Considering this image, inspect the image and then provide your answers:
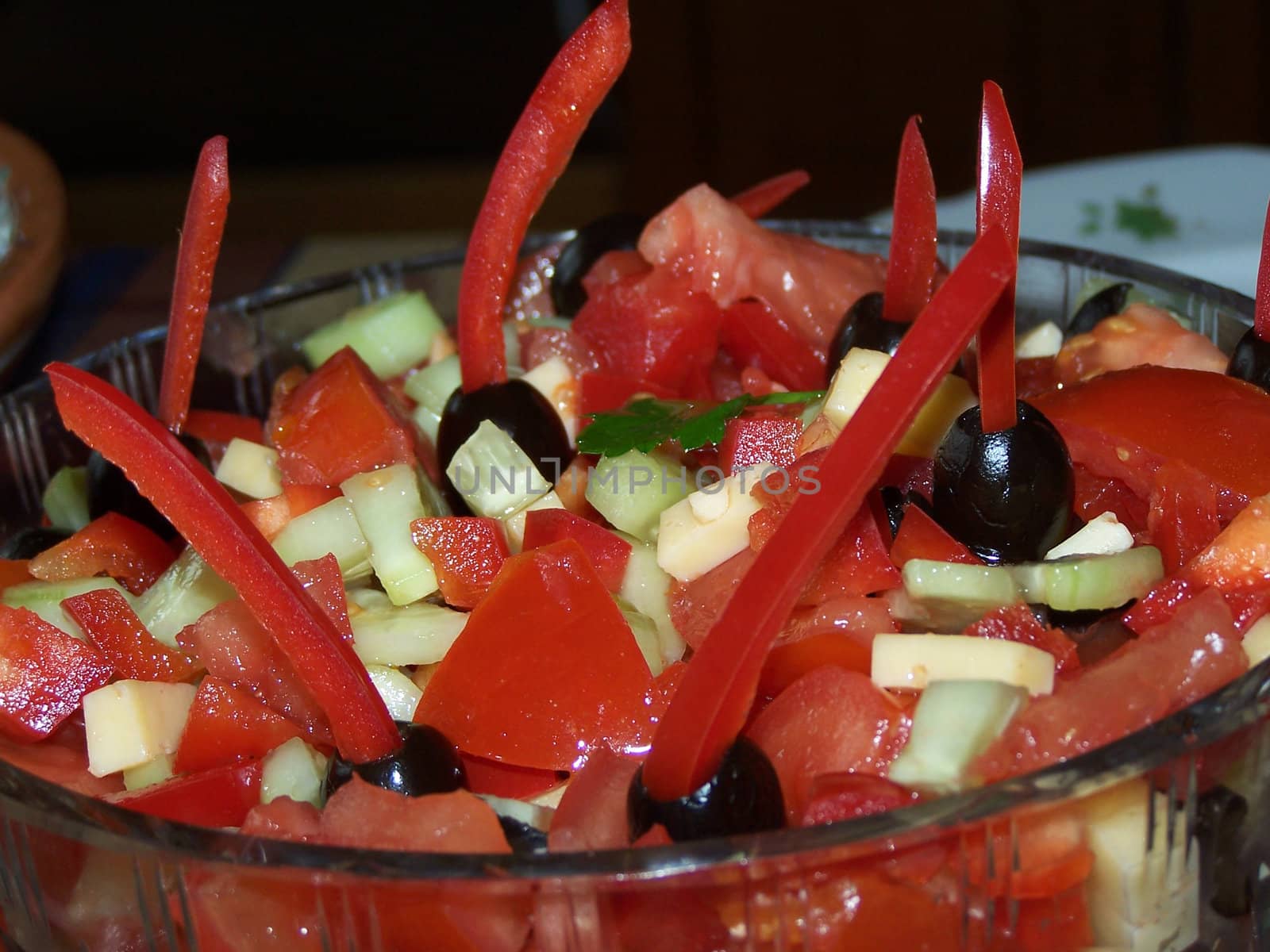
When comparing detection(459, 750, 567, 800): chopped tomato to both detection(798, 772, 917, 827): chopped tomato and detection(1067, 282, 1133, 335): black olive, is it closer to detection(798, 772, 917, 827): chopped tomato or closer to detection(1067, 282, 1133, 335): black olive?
detection(798, 772, 917, 827): chopped tomato

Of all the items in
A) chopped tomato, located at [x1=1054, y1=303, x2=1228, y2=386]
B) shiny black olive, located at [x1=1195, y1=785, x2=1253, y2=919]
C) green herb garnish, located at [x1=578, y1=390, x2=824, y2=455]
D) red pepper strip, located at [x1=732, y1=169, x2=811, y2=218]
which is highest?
red pepper strip, located at [x1=732, y1=169, x2=811, y2=218]

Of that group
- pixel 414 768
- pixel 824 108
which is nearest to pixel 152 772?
pixel 414 768

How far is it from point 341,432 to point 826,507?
72 cm

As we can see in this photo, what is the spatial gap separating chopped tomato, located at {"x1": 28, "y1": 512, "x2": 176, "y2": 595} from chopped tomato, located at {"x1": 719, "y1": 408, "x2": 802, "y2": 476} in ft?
1.96

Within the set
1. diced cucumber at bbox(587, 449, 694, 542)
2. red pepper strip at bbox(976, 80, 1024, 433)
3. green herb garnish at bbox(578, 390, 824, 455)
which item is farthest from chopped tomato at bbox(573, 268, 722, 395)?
red pepper strip at bbox(976, 80, 1024, 433)

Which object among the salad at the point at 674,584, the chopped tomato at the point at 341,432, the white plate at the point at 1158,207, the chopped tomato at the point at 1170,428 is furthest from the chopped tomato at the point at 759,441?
the white plate at the point at 1158,207

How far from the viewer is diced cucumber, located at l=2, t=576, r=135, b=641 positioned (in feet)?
4.09

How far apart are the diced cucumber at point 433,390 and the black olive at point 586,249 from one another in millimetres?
188

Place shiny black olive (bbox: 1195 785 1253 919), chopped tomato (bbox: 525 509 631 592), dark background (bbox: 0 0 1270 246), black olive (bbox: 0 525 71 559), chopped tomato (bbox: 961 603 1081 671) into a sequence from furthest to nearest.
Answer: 1. dark background (bbox: 0 0 1270 246)
2. black olive (bbox: 0 525 71 559)
3. chopped tomato (bbox: 525 509 631 592)
4. chopped tomato (bbox: 961 603 1081 671)
5. shiny black olive (bbox: 1195 785 1253 919)

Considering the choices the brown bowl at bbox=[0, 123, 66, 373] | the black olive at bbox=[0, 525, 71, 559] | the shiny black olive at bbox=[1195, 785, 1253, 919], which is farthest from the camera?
the brown bowl at bbox=[0, 123, 66, 373]

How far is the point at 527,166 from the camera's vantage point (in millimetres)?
1293

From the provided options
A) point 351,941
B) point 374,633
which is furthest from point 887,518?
point 351,941

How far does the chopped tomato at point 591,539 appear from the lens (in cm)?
118

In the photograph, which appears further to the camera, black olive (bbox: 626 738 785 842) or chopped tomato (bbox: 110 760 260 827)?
chopped tomato (bbox: 110 760 260 827)
